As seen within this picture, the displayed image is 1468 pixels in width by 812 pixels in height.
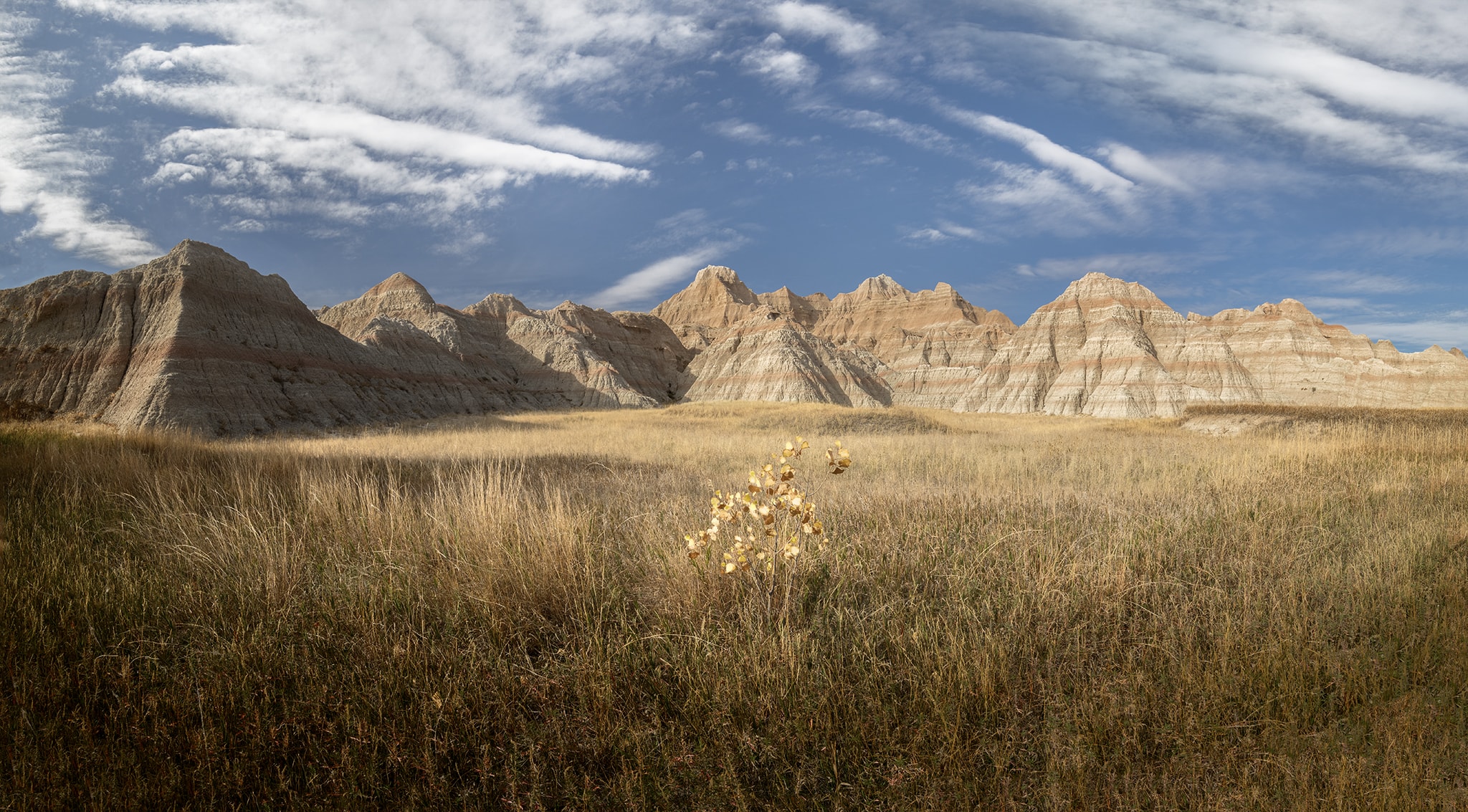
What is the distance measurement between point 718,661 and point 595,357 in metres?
84.4

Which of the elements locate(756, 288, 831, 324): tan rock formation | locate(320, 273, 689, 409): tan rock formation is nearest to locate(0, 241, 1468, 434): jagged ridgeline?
locate(320, 273, 689, 409): tan rock formation

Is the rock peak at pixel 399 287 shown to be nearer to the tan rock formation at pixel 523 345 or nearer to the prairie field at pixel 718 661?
the tan rock formation at pixel 523 345

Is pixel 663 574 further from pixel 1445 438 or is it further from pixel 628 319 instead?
pixel 628 319

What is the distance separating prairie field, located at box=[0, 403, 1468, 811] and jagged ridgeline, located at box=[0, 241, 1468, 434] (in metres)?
26.8

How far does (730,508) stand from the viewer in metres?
3.39

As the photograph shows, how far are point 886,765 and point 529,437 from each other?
58.5ft

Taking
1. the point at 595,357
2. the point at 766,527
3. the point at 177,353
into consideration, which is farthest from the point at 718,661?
the point at 595,357

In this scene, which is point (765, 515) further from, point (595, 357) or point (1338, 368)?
point (1338, 368)

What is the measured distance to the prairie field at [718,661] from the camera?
2.41 m

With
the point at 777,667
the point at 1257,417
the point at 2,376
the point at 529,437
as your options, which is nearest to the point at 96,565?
the point at 777,667

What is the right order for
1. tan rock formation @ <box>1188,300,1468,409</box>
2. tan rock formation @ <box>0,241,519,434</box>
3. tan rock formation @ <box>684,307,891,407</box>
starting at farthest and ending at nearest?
tan rock formation @ <box>1188,300,1468,409</box>
tan rock formation @ <box>684,307,891,407</box>
tan rock formation @ <box>0,241,519,434</box>

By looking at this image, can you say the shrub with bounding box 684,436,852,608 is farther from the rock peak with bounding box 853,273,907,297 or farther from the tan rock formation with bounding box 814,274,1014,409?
the rock peak with bounding box 853,273,907,297

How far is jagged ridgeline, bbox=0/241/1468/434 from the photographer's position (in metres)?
34.2

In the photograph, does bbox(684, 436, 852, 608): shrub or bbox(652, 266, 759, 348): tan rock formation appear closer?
bbox(684, 436, 852, 608): shrub
